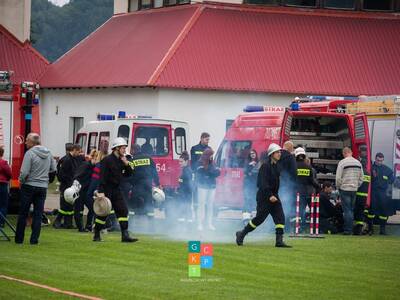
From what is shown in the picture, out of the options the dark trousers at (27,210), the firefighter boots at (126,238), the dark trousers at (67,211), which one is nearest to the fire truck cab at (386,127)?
the dark trousers at (67,211)

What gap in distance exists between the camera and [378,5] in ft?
162

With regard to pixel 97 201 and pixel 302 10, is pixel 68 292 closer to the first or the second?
pixel 97 201

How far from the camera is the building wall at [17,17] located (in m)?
55.0

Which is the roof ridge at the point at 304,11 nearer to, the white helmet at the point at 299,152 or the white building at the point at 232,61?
the white building at the point at 232,61

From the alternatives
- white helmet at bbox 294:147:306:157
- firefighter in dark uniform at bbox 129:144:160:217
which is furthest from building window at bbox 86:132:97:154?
white helmet at bbox 294:147:306:157

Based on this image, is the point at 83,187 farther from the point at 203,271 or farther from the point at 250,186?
the point at 203,271

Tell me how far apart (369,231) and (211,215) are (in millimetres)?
3335

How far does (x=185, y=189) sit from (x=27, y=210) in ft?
21.2

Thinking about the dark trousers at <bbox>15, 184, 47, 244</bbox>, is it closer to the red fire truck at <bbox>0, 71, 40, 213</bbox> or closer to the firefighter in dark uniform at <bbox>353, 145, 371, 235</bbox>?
the red fire truck at <bbox>0, 71, 40, 213</bbox>

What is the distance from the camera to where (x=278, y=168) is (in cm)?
2144

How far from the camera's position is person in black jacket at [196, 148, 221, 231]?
26.0m

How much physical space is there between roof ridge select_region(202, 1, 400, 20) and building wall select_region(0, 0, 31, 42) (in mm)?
11207

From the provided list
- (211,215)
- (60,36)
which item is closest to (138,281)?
(211,215)

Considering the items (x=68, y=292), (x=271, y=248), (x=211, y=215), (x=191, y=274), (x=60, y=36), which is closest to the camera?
(x=68, y=292)
